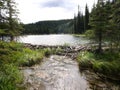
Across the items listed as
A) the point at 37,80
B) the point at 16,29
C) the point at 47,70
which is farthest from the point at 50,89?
the point at 16,29

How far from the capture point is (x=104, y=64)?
12.0 meters

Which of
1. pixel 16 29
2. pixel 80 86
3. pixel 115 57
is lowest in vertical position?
pixel 80 86

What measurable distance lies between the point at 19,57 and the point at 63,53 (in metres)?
6.92

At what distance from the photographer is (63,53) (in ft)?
64.1

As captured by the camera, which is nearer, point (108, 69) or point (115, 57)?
point (108, 69)

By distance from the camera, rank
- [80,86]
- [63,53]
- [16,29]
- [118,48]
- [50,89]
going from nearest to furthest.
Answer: [50,89] < [80,86] < [118,48] < [63,53] < [16,29]

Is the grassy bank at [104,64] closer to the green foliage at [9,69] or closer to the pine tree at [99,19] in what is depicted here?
the pine tree at [99,19]

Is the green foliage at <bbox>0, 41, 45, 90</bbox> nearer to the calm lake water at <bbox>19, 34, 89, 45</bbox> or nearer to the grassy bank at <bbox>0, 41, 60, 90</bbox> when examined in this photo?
the grassy bank at <bbox>0, 41, 60, 90</bbox>

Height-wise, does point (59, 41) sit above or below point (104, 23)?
below

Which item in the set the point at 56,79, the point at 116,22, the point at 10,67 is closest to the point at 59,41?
the point at 116,22

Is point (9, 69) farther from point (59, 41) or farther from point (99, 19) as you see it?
point (59, 41)

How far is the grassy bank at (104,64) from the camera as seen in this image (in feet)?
37.8

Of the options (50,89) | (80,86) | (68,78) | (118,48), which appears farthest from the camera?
(118,48)

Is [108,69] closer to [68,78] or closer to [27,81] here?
[68,78]
